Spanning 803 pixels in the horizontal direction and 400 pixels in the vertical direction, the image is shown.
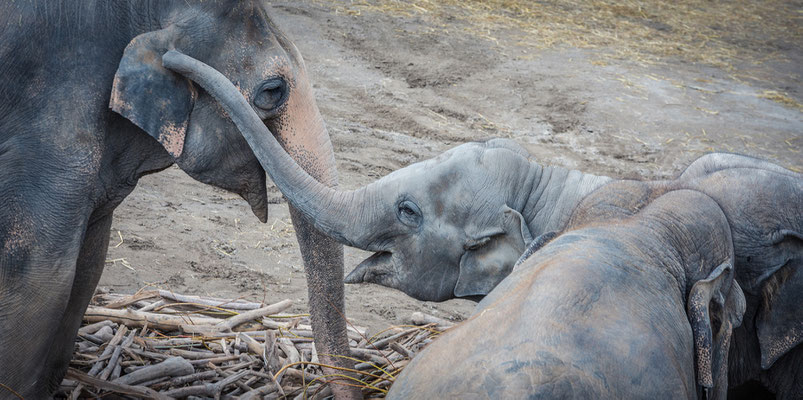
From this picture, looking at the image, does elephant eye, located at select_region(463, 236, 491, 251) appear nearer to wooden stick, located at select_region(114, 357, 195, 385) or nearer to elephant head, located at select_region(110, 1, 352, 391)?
elephant head, located at select_region(110, 1, 352, 391)

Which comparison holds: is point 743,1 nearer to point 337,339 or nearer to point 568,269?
point 337,339

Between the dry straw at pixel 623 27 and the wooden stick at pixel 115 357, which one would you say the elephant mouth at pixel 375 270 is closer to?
the wooden stick at pixel 115 357

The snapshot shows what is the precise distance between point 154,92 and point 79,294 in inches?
38.9

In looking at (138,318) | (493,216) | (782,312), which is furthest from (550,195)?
(138,318)

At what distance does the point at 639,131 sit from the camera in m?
6.76

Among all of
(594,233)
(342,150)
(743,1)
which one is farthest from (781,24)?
(594,233)

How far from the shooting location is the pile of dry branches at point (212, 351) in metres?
3.32

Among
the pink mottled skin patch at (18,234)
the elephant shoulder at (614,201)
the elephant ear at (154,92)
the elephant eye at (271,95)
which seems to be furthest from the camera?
the elephant eye at (271,95)

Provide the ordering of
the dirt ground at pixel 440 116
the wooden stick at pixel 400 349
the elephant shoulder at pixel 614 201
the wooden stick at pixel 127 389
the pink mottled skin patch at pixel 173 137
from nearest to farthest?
1. the elephant shoulder at pixel 614 201
2. the pink mottled skin patch at pixel 173 137
3. the wooden stick at pixel 127 389
4. the wooden stick at pixel 400 349
5. the dirt ground at pixel 440 116

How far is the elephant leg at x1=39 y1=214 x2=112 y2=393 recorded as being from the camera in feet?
10.6

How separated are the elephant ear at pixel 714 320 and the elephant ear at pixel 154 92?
5.32ft

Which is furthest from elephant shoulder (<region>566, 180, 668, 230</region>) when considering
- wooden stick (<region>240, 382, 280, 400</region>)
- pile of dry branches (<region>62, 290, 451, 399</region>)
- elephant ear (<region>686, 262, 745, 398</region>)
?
wooden stick (<region>240, 382, 280, 400</region>)

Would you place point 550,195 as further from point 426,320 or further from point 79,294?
point 79,294

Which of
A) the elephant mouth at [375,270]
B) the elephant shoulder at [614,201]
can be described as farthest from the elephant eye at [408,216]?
the elephant shoulder at [614,201]
